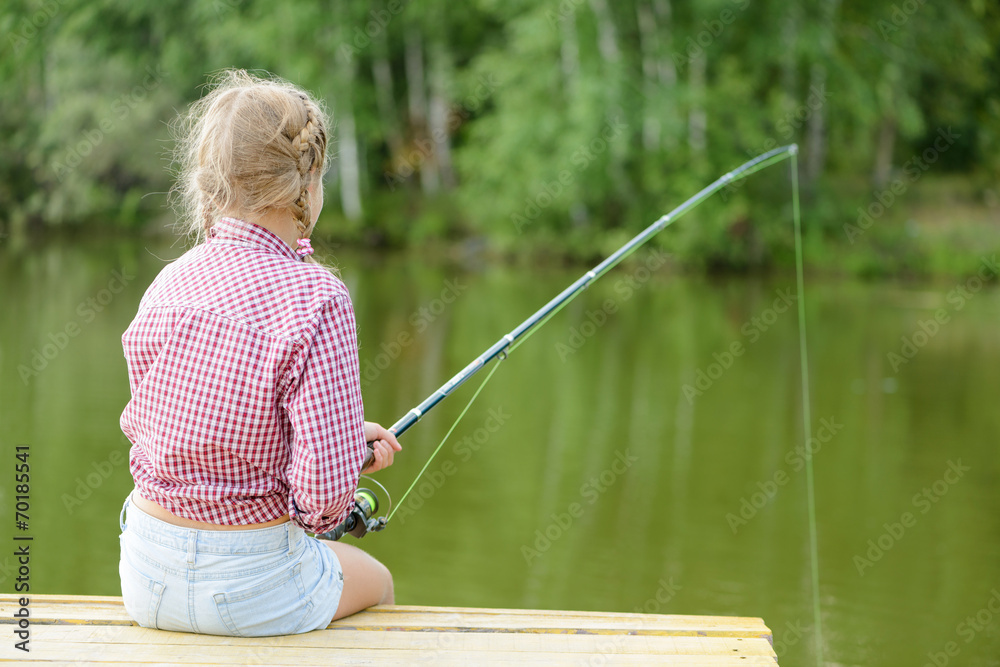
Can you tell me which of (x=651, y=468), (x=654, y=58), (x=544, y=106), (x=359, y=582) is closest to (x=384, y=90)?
(x=544, y=106)

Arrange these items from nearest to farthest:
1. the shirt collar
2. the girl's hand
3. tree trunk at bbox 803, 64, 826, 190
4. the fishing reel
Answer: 1. the shirt collar
2. the girl's hand
3. the fishing reel
4. tree trunk at bbox 803, 64, 826, 190

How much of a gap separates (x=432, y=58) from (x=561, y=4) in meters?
4.26

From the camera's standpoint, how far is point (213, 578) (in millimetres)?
1671

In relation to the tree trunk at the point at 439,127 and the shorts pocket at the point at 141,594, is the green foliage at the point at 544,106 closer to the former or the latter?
the tree trunk at the point at 439,127

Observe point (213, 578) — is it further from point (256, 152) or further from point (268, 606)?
point (256, 152)

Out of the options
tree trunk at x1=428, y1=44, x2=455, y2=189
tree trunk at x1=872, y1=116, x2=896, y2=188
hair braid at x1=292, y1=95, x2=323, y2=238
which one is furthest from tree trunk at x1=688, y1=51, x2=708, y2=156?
hair braid at x1=292, y1=95, x2=323, y2=238

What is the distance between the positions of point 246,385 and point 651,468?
3754 millimetres

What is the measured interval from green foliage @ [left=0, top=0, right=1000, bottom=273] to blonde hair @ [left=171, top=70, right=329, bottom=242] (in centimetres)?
1348

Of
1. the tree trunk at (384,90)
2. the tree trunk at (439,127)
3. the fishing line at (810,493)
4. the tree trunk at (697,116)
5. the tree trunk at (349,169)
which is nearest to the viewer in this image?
the fishing line at (810,493)

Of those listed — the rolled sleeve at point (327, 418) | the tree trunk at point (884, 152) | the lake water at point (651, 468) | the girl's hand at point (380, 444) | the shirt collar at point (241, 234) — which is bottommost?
the lake water at point (651, 468)

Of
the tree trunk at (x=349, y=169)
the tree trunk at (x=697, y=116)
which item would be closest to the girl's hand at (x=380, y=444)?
the tree trunk at (x=697, y=116)

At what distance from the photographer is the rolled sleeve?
1542mm

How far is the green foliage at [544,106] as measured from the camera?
15.5 meters

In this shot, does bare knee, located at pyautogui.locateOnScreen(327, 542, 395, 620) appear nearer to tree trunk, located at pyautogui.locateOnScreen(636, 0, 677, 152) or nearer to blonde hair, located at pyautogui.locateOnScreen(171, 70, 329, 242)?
blonde hair, located at pyautogui.locateOnScreen(171, 70, 329, 242)
